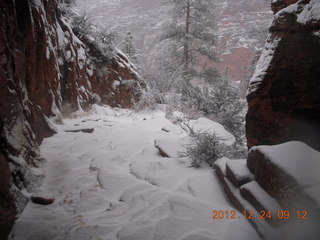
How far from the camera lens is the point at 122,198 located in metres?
2.56

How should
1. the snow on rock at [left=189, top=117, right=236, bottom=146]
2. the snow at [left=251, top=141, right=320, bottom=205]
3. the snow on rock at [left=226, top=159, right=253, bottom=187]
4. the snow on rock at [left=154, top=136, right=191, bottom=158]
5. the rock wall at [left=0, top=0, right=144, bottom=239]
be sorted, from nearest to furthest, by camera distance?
the snow at [left=251, top=141, right=320, bottom=205]
the rock wall at [left=0, top=0, right=144, bottom=239]
the snow on rock at [left=226, top=159, right=253, bottom=187]
the snow on rock at [left=154, top=136, right=191, bottom=158]
the snow on rock at [left=189, top=117, right=236, bottom=146]

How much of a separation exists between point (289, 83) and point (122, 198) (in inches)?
98.3

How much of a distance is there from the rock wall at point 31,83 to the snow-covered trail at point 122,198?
263 mm

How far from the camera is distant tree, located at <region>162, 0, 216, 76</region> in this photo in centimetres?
1284

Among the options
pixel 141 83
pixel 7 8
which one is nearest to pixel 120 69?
pixel 141 83

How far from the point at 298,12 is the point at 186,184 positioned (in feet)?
8.57

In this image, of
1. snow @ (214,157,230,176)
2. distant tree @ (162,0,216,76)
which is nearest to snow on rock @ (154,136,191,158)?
snow @ (214,157,230,176)

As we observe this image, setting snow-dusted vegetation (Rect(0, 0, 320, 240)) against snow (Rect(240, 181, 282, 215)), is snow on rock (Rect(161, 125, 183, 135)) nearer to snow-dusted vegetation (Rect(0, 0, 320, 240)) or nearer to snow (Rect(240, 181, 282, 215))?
snow-dusted vegetation (Rect(0, 0, 320, 240))

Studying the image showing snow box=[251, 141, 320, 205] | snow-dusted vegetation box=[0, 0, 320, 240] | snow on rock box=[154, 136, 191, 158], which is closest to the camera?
snow box=[251, 141, 320, 205]

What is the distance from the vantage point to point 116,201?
2521mm

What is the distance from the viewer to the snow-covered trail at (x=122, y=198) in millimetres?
1990

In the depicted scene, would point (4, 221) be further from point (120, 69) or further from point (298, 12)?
point (120, 69)

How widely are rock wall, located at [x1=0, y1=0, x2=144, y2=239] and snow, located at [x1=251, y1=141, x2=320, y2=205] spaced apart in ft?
7.93

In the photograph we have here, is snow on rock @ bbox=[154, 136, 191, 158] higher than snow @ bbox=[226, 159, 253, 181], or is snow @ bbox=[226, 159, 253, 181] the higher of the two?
snow @ bbox=[226, 159, 253, 181]
